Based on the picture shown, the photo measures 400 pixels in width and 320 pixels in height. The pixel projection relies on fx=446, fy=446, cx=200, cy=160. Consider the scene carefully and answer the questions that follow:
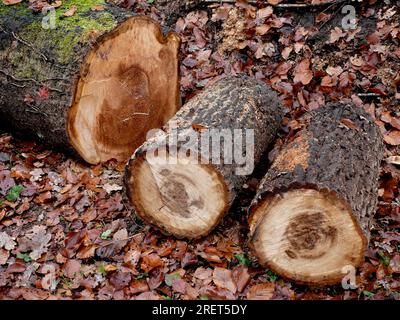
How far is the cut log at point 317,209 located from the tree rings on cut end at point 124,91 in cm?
159

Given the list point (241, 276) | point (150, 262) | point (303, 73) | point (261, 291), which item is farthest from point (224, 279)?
point (303, 73)

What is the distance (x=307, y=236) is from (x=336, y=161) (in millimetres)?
549

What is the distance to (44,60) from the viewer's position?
3898 millimetres

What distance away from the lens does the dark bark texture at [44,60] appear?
149 inches

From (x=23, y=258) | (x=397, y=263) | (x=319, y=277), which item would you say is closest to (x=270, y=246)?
(x=319, y=277)

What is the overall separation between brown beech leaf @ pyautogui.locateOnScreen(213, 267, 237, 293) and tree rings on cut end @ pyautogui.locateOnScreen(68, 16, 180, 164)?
1.67 metres

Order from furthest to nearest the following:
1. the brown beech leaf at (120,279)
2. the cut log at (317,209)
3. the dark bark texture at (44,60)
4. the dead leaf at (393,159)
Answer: the dead leaf at (393,159), the dark bark texture at (44,60), the brown beech leaf at (120,279), the cut log at (317,209)

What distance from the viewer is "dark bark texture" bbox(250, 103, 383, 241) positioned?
2.89 m

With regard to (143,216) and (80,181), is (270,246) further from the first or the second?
(80,181)

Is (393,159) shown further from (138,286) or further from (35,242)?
(35,242)

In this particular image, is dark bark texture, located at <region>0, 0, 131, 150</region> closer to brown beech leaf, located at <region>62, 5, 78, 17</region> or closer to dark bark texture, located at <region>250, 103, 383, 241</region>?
brown beech leaf, located at <region>62, 5, 78, 17</region>

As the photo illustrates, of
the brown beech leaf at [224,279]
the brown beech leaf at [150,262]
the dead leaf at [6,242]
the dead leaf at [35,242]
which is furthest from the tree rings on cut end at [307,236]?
the dead leaf at [6,242]

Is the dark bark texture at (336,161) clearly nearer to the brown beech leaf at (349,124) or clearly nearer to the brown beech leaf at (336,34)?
the brown beech leaf at (349,124)
